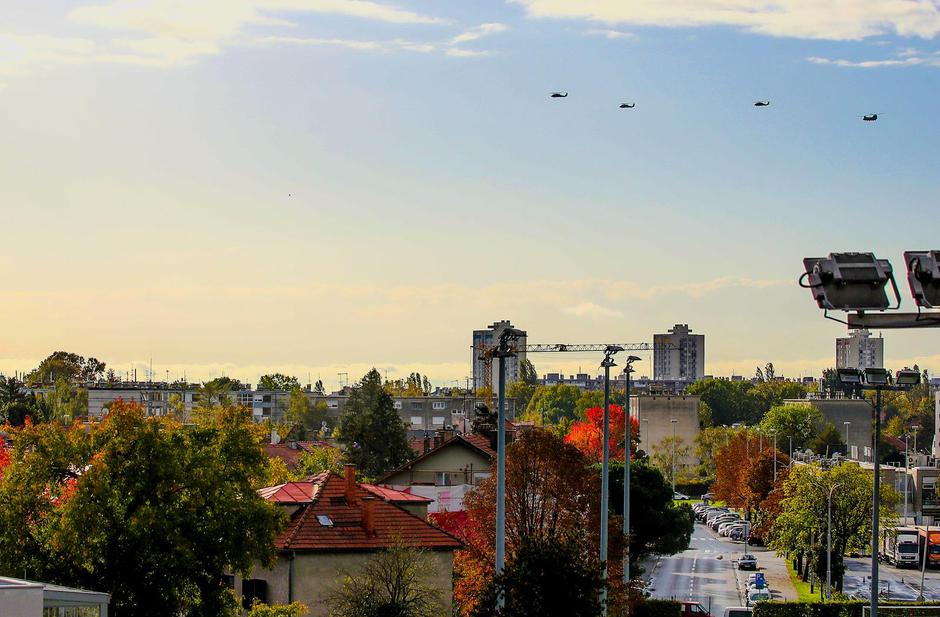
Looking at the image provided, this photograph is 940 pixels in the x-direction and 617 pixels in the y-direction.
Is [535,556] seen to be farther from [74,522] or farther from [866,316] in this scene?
[866,316]

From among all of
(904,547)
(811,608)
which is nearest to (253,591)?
(811,608)

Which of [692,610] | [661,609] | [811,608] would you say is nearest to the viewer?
[661,609]

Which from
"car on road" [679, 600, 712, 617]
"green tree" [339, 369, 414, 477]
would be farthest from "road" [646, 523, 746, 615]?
"green tree" [339, 369, 414, 477]

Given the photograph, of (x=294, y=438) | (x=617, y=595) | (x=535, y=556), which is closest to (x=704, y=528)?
(x=294, y=438)

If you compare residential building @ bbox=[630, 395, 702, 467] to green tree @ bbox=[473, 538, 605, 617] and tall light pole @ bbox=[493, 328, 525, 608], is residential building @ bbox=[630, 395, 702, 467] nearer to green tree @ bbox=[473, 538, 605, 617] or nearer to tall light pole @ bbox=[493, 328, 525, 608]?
tall light pole @ bbox=[493, 328, 525, 608]

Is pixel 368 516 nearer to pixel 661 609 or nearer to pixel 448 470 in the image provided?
pixel 661 609

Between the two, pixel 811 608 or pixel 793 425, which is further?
pixel 793 425

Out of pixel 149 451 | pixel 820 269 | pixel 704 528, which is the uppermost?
pixel 820 269
